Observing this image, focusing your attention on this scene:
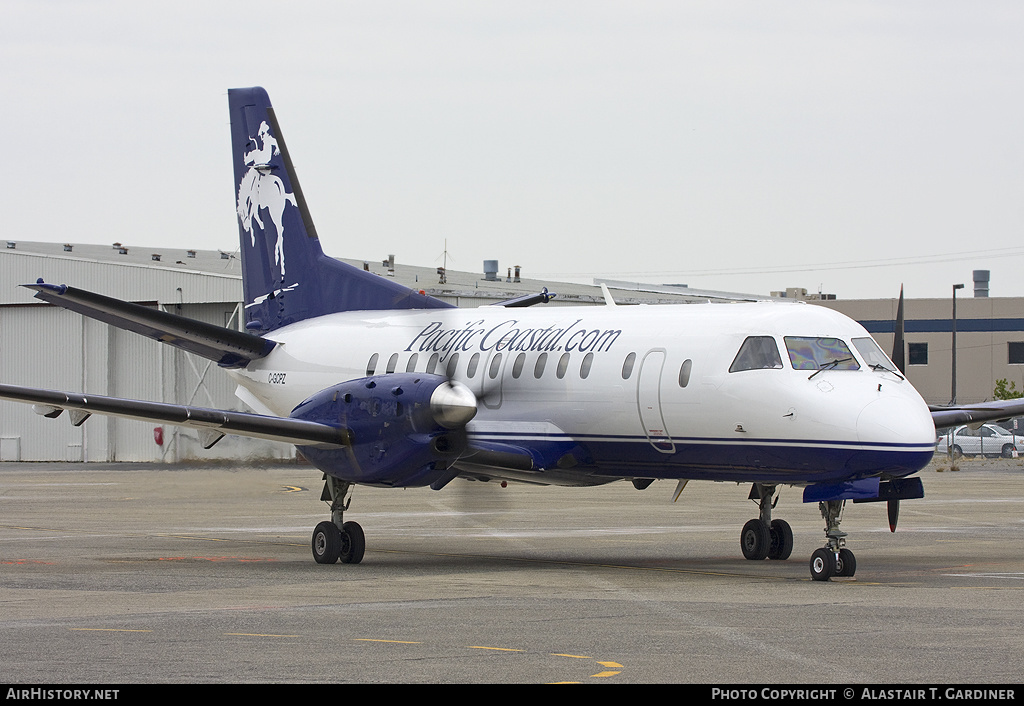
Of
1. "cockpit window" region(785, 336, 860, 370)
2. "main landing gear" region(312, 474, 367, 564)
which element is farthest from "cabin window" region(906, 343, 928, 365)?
"main landing gear" region(312, 474, 367, 564)

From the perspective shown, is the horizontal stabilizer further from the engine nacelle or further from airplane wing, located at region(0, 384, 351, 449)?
the engine nacelle

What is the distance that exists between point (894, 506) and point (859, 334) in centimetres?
213

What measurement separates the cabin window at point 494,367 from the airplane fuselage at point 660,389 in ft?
0.10

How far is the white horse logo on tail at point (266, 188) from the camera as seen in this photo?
22.3 metres

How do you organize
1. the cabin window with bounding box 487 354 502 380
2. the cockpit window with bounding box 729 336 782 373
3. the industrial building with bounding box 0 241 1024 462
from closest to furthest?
the cockpit window with bounding box 729 336 782 373 → the cabin window with bounding box 487 354 502 380 → the industrial building with bounding box 0 241 1024 462

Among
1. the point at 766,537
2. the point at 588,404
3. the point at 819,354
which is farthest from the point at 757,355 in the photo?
the point at 766,537

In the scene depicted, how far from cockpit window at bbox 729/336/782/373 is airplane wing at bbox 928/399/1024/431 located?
384 cm

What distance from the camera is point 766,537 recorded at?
17.6m

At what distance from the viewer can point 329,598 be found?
13.3m

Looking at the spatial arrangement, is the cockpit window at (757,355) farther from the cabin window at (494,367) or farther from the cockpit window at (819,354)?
the cabin window at (494,367)

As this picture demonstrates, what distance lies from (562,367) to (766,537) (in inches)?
138

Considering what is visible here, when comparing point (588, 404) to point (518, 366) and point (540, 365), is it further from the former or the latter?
point (518, 366)

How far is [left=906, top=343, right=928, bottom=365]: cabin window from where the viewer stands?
252 ft

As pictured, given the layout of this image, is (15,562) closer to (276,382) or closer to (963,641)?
(276,382)
